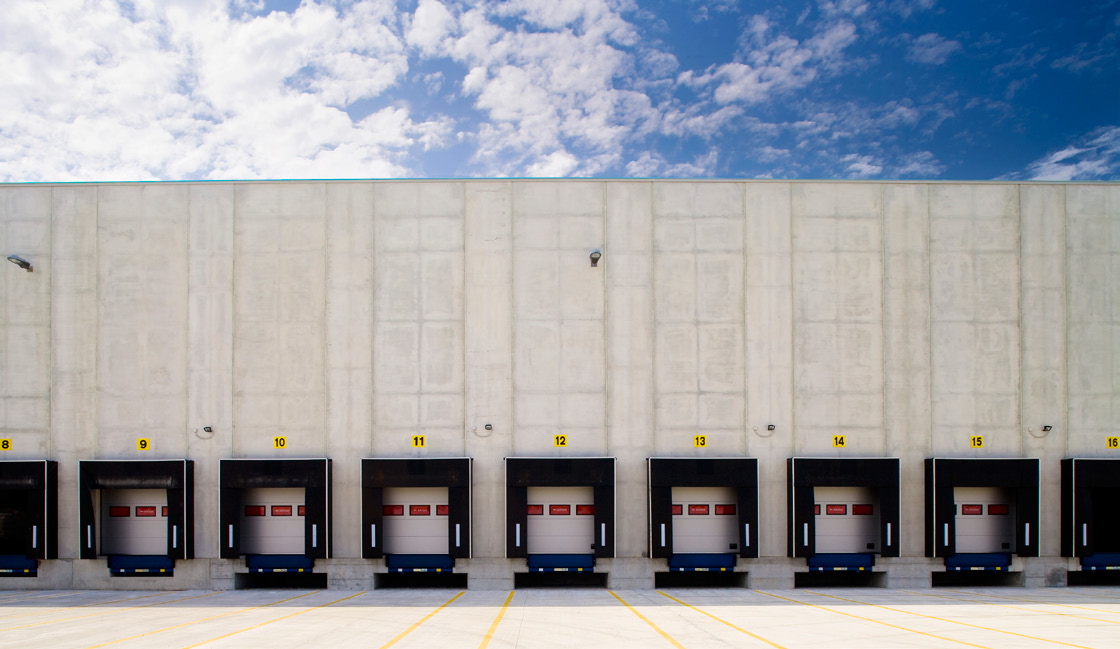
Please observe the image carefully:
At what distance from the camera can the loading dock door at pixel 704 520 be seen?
17.4m

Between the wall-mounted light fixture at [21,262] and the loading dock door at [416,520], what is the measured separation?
8765mm

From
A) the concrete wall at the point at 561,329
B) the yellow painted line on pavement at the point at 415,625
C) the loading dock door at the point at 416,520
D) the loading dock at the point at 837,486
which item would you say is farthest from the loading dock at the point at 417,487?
the loading dock at the point at 837,486

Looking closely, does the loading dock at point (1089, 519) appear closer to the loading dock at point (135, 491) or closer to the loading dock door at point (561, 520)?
the loading dock door at point (561, 520)

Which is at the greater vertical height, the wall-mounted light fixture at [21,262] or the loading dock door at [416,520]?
the wall-mounted light fixture at [21,262]

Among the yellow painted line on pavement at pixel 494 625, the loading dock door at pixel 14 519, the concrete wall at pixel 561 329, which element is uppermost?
the concrete wall at pixel 561 329

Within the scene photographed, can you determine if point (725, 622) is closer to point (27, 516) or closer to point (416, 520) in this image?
point (416, 520)

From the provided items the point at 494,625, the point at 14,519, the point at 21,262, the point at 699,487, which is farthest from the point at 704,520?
the point at 21,262

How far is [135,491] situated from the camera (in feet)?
57.1

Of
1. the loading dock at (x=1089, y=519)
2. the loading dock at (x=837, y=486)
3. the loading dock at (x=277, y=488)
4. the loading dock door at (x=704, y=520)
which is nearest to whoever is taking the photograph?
the loading dock at (x=277, y=488)

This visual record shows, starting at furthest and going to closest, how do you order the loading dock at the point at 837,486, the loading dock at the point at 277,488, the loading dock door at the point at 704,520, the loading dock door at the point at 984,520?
1. the loading dock door at the point at 984,520
2. the loading dock door at the point at 704,520
3. the loading dock at the point at 837,486
4. the loading dock at the point at 277,488

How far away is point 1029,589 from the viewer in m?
17.1

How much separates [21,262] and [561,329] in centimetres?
1652

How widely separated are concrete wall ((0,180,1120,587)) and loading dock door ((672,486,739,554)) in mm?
986

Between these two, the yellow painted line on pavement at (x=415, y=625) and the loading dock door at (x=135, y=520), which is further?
the loading dock door at (x=135, y=520)
